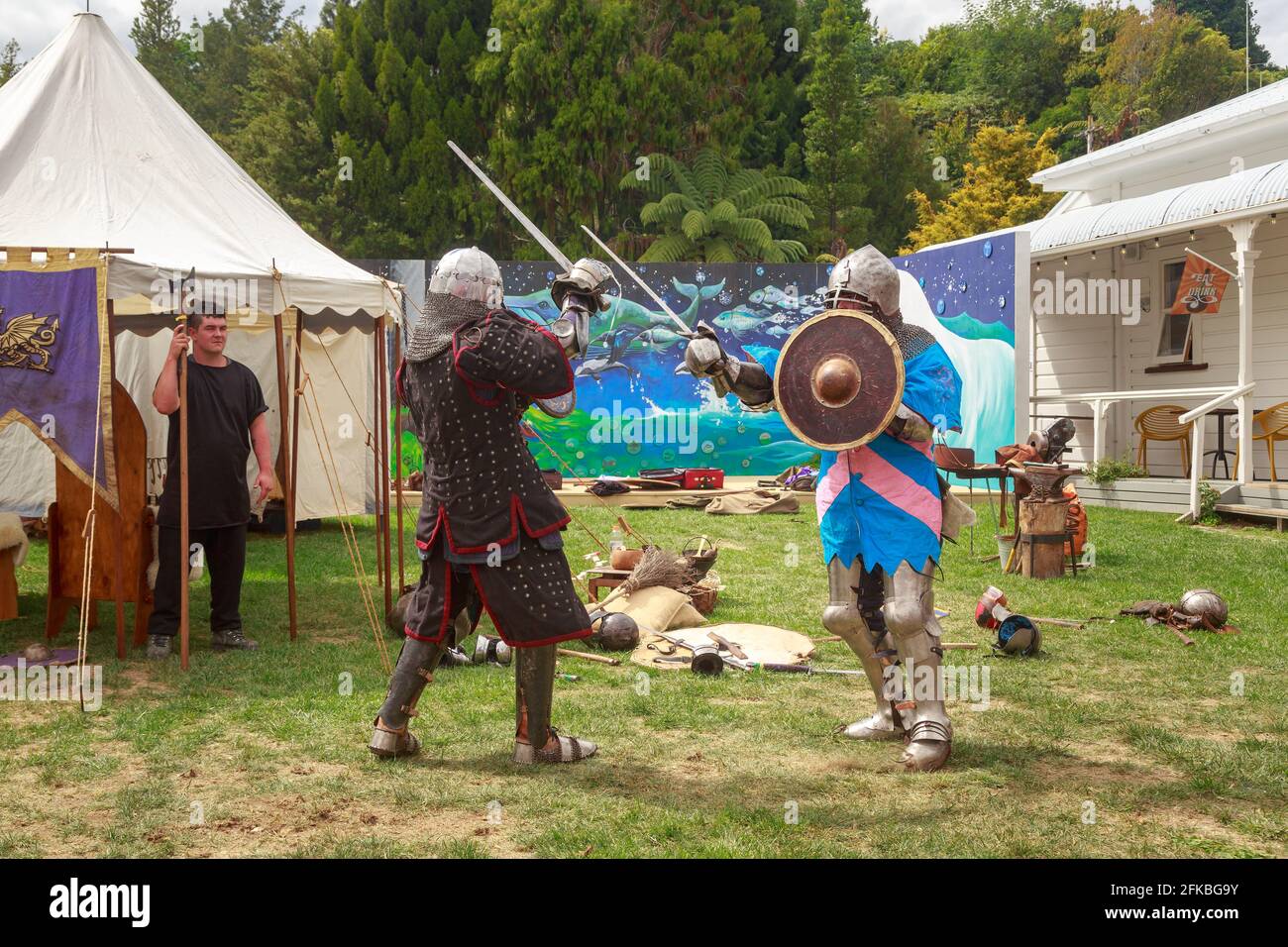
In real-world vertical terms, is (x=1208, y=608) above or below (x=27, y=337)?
below

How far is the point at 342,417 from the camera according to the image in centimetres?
1242

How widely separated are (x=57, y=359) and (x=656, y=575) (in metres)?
3.60

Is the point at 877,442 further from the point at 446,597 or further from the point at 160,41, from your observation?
the point at 160,41

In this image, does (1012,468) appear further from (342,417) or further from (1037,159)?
(1037,159)

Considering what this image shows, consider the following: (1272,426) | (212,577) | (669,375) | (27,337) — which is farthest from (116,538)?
(669,375)

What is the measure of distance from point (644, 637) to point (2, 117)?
4.96 m

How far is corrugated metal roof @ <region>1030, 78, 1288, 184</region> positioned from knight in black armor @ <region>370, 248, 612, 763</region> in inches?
473

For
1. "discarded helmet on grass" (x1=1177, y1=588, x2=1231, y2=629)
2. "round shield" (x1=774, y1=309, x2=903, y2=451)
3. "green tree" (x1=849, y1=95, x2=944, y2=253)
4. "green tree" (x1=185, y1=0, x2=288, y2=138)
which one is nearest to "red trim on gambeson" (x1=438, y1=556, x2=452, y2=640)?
"round shield" (x1=774, y1=309, x2=903, y2=451)

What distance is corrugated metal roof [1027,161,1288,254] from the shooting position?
39.1ft

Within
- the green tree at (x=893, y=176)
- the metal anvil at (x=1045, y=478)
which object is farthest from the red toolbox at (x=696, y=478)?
the green tree at (x=893, y=176)

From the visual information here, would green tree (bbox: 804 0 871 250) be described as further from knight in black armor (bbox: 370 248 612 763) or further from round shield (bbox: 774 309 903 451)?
knight in black armor (bbox: 370 248 612 763)

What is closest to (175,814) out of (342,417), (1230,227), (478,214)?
(342,417)

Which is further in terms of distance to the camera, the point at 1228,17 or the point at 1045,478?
the point at 1228,17

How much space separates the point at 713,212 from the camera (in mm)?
25953
